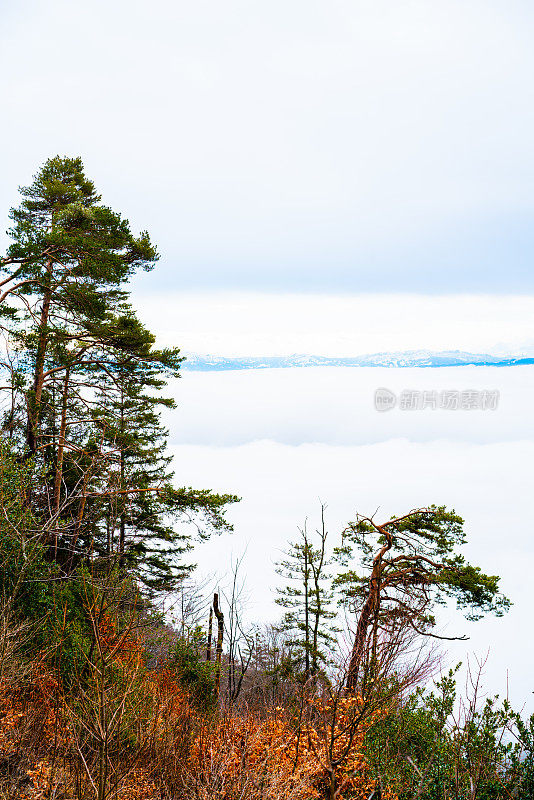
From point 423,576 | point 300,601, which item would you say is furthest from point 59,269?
point 300,601

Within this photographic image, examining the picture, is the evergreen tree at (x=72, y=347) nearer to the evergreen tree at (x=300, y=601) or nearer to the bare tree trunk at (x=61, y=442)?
the bare tree trunk at (x=61, y=442)

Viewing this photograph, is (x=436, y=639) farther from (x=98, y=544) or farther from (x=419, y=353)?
(x=419, y=353)

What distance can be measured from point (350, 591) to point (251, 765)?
1320cm

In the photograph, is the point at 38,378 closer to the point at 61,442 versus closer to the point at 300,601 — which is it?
the point at 61,442

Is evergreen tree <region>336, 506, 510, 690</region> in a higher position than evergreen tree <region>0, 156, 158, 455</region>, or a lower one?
lower

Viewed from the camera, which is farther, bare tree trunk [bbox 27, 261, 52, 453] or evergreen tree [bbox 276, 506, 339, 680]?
evergreen tree [bbox 276, 506, 339, 680]

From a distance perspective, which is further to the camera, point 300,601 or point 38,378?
point 300,601

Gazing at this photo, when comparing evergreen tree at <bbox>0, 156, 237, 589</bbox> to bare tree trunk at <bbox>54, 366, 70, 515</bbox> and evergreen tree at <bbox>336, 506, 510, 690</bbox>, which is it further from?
evergreen tree at <bbox>336, 506, 510, 690</bbox>

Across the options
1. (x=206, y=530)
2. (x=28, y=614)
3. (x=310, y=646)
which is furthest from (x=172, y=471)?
(x=28, y=614)

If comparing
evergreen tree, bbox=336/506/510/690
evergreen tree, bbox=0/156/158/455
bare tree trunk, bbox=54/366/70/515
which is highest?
evergreen tree, bbox=0/156/158/455

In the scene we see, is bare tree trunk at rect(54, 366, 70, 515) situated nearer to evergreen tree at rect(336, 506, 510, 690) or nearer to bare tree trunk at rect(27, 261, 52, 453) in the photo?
bare tree trunk at rect(27, 261, 52, 453)

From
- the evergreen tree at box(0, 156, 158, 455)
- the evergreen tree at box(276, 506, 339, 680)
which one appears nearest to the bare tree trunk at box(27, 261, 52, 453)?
the evergreen tree at box(0, 156, 158, 455)

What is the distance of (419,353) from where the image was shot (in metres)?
162

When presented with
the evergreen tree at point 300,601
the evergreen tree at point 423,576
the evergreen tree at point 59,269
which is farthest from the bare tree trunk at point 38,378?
the evergreen tree at point 300,601
